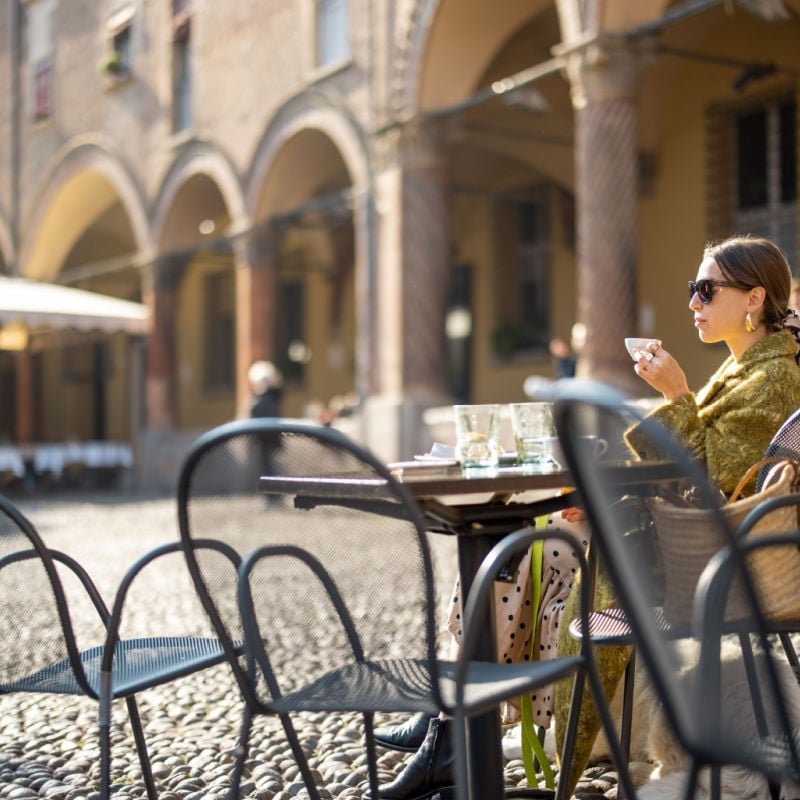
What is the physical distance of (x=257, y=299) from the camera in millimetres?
16859

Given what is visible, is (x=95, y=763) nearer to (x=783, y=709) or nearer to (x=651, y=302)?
(x=783, y=709)

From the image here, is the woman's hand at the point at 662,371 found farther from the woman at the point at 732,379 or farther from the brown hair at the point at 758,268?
the brown hair at the point at 758,268

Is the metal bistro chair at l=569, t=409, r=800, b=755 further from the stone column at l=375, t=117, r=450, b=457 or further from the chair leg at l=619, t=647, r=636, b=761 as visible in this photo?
the stone column at l=375, t=117, r=450, b=457

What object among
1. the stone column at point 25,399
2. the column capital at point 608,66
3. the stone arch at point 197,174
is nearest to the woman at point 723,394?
the column capital at point 608,66

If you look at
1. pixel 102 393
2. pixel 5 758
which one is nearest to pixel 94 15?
pixel 102 393

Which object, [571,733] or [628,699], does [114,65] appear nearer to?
[628,699]

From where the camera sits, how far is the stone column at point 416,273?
1356cm

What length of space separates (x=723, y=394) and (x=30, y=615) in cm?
171

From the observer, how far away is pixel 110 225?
25.0 m

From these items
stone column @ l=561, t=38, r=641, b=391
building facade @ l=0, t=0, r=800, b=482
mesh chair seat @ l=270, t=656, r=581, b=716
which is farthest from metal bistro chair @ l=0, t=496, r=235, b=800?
stone column @ l=561, t=38, r=641, b=391

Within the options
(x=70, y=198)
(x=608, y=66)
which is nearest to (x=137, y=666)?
(x=608, y=66)

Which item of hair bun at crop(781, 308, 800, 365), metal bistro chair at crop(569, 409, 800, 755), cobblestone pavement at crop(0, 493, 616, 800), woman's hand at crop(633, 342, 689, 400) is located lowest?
cobblestone pavement at crop(0, 493, 616, 800)

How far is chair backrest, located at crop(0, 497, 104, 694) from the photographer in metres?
2.66

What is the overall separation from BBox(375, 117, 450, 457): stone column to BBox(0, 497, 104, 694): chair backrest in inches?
427
